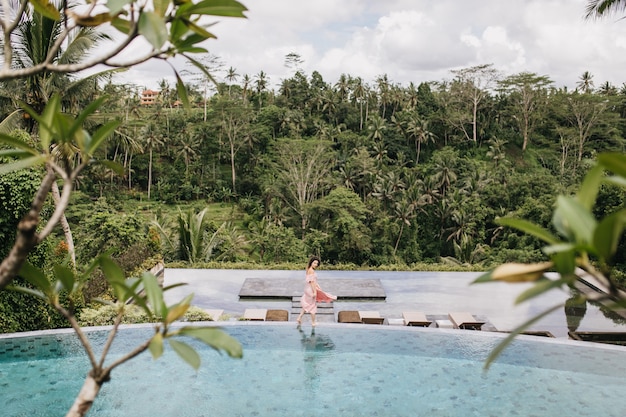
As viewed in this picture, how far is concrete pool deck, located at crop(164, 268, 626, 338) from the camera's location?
8.70 m

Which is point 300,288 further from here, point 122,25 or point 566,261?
point 566,261

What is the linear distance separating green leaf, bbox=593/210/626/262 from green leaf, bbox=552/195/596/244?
0.02 m

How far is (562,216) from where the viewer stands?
84 cm

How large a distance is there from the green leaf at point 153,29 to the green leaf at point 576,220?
75 centimetres

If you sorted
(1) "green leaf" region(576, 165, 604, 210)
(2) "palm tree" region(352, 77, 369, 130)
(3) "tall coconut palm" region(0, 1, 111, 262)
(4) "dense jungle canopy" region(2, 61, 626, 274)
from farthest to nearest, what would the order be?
(2) "palm tree" region(352, 77, 369, 130)
(4) "dense jungle canopy" region(2, 61, 626, 274)
(3) "tall coconut palm" region(0, 1, 111, 262)
(1) "green leaf" region(576, 165, 604, 210)

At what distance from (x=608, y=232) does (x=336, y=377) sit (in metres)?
5.70

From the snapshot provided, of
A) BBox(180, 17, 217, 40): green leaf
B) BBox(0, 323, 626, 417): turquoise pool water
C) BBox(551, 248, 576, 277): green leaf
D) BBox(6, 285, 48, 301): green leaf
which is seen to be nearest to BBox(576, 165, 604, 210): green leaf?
BBox(551, 248, 576, 277): green leaf

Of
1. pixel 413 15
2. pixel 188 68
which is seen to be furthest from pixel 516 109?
pixel 188 68

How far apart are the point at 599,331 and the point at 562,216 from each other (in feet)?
26.4

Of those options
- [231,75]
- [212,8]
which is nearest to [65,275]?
[212,8]

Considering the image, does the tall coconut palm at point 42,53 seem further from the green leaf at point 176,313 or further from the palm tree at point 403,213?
the palm tree at point 403,213

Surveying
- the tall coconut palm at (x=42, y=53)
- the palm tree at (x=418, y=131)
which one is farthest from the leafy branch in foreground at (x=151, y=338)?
the palm tree at (x=418, y=131)

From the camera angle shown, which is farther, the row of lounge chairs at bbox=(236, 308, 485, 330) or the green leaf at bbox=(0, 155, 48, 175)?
the row of lounge chairs at bbox=(236, 308, 485, 330)

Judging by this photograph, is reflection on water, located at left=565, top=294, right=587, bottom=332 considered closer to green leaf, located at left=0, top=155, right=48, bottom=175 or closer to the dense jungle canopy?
green leaf, located at left=0, top=155, right=48, bottom=175
